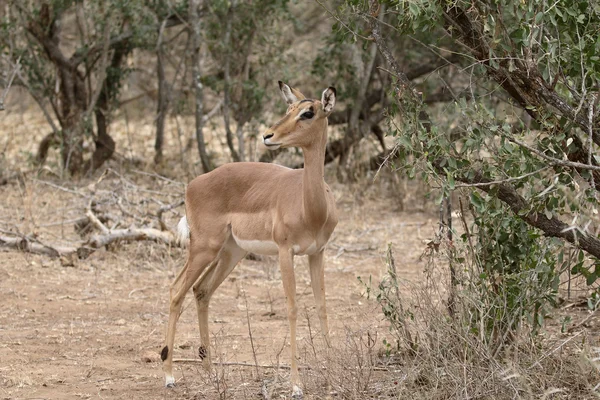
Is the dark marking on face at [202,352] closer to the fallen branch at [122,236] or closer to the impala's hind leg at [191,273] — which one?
the impala's hind leg at [191,273]

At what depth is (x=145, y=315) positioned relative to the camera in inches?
258

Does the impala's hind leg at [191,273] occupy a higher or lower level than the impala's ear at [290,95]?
lower

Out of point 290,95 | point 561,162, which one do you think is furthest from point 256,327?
point 561,162

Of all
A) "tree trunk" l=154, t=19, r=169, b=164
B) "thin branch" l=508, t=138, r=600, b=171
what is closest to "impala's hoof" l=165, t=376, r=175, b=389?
"thin branch" l=508, t=138, r=600, b=171

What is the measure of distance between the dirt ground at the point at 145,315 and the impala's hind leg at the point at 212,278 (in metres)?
0.13

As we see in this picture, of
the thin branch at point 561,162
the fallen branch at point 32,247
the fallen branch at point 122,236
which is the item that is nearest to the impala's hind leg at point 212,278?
the thin branch at point 561,162

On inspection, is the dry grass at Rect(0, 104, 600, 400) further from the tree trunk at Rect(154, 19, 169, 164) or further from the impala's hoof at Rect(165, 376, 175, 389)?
the tree trunk at Rect(154, 19, 169, 164)

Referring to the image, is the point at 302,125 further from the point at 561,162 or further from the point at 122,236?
the point at 122,236

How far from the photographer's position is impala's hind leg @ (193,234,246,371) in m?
5.40

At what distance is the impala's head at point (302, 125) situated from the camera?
15.4 ft

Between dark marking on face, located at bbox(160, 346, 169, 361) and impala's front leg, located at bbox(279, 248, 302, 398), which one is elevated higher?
impala's front leg, located at bbox(279, 248, 302, 398)

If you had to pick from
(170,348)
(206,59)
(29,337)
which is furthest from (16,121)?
(170,348)

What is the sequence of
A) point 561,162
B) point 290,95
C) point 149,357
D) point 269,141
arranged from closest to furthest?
1. point 561,162
2. point 269,141
3. point 290,95
4. point 149,357

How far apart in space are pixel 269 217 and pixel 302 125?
623 millimetres
